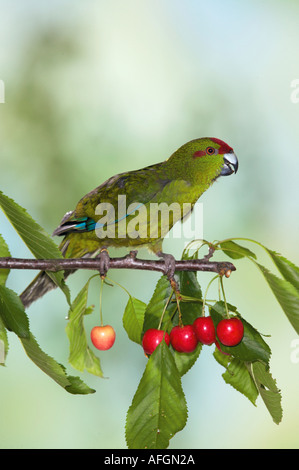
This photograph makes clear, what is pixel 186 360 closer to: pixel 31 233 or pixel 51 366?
pixel 51 366

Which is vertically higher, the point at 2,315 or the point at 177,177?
the point at 177,177

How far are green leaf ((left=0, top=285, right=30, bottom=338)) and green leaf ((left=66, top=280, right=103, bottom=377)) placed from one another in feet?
0.77

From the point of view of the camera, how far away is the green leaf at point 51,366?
0.67 metres

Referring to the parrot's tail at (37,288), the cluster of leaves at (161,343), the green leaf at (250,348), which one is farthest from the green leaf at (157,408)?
the parrot's tail at (37,288)

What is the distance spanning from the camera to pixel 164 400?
73 cm

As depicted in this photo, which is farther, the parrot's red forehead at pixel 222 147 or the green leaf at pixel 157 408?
the parrot's red forehead at pixel 222 147

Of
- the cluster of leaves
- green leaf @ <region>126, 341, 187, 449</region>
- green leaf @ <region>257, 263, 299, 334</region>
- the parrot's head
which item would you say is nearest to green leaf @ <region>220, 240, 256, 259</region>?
the cluster of leaves

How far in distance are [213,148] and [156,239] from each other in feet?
0.91

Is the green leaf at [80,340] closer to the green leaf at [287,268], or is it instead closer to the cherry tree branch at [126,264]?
the cherry tree branch at [126,264]

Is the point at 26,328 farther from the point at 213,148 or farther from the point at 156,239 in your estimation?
the point at 213,148

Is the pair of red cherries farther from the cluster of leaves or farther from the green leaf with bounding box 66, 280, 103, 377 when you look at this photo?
the green leaf with bounding box 66, 280, 103, 377

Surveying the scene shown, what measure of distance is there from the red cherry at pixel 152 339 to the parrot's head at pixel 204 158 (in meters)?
0.49

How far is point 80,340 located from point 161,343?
22 centimetres

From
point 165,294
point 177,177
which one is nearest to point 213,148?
point 177,177
